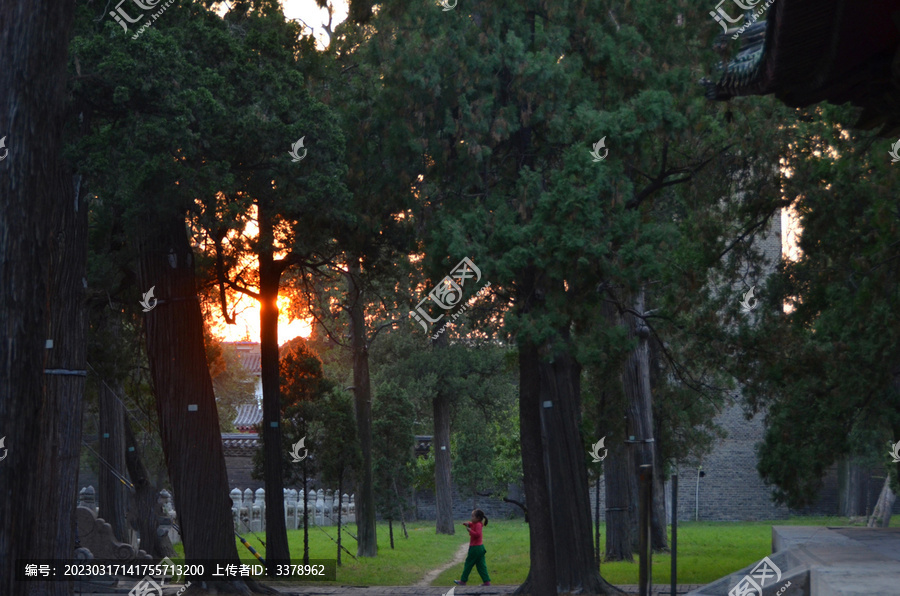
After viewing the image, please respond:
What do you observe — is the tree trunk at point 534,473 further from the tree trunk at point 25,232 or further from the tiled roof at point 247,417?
the tiled roof at point 247,417

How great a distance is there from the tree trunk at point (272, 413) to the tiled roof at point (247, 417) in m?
35.4

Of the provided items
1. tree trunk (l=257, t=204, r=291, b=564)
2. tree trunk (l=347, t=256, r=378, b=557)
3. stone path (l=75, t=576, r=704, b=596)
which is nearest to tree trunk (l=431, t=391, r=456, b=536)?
tree trunk (l=347, t=256, r=378, b=557)

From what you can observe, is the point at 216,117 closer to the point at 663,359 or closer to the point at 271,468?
the point at 271,468

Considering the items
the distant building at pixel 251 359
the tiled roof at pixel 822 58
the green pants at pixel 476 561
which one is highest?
the distant building at pixel 251 359

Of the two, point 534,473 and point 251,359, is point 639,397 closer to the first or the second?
point 534,473

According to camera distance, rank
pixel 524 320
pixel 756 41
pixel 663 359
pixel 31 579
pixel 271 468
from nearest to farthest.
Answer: pixel 756 41 < pixel 31 579 < pixel 524 320 < pixel 271 468 < pixel 663 359

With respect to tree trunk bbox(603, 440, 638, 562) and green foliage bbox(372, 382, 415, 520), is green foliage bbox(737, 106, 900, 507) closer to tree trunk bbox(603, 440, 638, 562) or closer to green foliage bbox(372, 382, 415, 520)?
tree trunk bbox(603, 440, 638, 562)

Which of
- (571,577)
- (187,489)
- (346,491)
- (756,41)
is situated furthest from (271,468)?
(346,491)

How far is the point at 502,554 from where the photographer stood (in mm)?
28062

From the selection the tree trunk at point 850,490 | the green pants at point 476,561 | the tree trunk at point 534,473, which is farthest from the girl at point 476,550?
the tree trunk at point 850,490

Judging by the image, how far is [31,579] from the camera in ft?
44.3

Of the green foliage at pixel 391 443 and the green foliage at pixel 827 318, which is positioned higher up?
the green foliage at pixel 827 318

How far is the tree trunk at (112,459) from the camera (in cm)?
2433

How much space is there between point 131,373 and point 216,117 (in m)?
16.0
